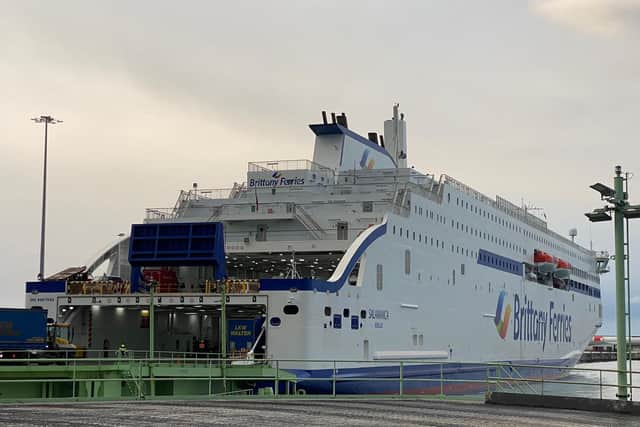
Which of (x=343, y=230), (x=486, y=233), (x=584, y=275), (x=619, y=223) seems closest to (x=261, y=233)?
(x=343, y=230)

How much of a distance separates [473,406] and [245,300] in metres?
11.6

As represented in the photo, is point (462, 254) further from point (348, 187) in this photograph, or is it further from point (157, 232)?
point (157, 232)

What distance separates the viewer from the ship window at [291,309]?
29.5 metres

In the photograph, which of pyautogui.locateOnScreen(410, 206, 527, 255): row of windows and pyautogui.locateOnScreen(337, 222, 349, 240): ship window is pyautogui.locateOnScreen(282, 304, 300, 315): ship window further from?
pyautogui.locateOnScreen(410, 206, 527, 255): row of windows

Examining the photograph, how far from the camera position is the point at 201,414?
1709cm

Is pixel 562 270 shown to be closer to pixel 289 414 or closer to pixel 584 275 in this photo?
pixel 584 275

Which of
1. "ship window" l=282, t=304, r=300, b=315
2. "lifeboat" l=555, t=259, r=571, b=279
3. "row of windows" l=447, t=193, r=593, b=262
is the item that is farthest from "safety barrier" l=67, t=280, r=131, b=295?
"lifeboat" l=555, t=259, r=571, b=279

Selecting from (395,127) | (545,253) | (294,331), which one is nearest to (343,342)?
(294,331)

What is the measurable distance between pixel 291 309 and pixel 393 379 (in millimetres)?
4775

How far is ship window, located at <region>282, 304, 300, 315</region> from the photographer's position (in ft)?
96.9

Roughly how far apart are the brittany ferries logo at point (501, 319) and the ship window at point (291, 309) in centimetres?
2167

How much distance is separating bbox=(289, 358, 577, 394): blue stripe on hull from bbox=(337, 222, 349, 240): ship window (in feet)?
18.5

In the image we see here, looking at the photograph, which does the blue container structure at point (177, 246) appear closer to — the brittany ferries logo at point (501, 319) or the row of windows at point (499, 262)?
the row of windows at point (499, 262)

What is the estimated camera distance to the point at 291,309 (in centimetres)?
2966
